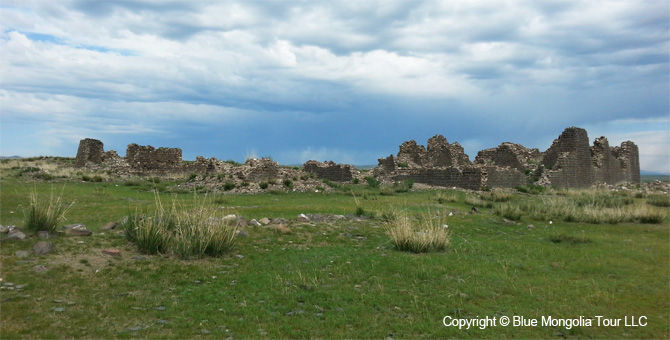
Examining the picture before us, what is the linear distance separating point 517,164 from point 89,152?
129 ft

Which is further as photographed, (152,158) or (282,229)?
(152,158)

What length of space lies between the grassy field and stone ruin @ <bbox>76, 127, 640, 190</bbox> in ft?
67.8

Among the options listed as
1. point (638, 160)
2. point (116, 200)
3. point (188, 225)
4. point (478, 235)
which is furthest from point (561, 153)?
point (188, 225)

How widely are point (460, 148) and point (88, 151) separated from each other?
117 feet

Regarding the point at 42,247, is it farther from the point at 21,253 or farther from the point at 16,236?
the point at 16,236

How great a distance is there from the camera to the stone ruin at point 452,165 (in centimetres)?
3403

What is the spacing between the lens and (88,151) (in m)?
44.7

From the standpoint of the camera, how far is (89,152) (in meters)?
44.9

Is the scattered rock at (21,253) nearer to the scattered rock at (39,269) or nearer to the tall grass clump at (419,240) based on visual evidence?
the scattered rock at (39,269)

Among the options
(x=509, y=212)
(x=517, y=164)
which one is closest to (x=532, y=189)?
(x=517, y=164)

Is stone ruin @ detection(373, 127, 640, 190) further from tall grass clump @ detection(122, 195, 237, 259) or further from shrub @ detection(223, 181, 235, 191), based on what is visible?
tall grass clump @ detection(122, 195, 237, 259)

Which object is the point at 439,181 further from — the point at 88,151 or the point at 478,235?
the point at 88,151

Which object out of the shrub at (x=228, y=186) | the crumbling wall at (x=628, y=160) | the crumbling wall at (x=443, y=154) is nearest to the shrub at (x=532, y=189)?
the crumbling wall at (x=443, y=154)

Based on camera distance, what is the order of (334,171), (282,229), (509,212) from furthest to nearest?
(334,171), (509,212), (282,229)
